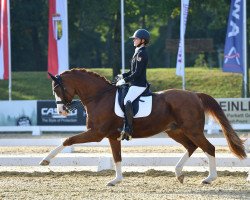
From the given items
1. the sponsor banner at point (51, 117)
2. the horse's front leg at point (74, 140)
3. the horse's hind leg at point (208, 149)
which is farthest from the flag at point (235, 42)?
the horse's front leg at point (74, 140)

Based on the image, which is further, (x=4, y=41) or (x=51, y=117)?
(x=4, y=41)

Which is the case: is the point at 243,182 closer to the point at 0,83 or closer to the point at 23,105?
the point at 23,105

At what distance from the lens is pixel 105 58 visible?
58.2m

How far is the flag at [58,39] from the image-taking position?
25328 mm

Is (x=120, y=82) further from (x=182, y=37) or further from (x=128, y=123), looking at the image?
(x=182, y=37)

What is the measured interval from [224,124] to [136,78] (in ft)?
5.55

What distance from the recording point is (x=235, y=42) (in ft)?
86.2

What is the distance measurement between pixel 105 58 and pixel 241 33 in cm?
3242

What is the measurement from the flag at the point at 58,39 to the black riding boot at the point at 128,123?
14.0 meters

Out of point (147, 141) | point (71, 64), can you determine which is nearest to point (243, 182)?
point (147, 141)

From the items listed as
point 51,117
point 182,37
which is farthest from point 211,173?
point 182,37

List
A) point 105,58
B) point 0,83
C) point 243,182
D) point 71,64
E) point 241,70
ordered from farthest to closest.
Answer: point 105,58
point 71,64
point 0,83
point 241,70
point 243,182

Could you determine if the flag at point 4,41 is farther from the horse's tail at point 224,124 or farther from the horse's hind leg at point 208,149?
the horse's hind leg at point 208,149

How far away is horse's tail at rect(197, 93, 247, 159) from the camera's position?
460 inches
